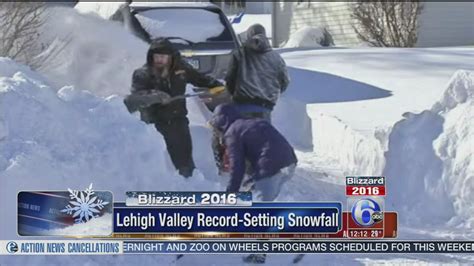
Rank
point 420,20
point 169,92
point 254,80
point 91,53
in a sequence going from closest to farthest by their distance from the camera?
point 169,92
point 254,80
point 91,53
point 420,20

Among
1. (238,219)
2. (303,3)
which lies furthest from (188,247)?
(303,3)

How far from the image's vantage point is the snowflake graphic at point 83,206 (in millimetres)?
4312

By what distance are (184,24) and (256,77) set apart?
89cm

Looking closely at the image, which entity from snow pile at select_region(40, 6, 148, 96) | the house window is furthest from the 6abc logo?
the house window

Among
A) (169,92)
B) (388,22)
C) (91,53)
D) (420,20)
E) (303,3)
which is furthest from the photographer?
(303,3)

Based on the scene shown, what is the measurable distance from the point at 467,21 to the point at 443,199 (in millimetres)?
12284

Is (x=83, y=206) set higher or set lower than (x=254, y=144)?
lower

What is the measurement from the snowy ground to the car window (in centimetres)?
20

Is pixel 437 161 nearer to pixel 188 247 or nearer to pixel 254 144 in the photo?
pixel 254 144

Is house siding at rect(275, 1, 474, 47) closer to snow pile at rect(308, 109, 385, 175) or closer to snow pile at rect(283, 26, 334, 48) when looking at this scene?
snow pile at rect(283, 26, 334, 48)

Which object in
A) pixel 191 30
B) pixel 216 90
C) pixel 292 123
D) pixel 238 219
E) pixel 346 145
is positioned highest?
pixel 191 30

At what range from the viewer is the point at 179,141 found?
4.81m

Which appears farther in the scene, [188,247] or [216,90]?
[216,90]

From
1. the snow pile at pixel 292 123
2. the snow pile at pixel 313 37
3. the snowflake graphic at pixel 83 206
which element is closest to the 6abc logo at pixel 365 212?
the snow pile at pixel 292 123
